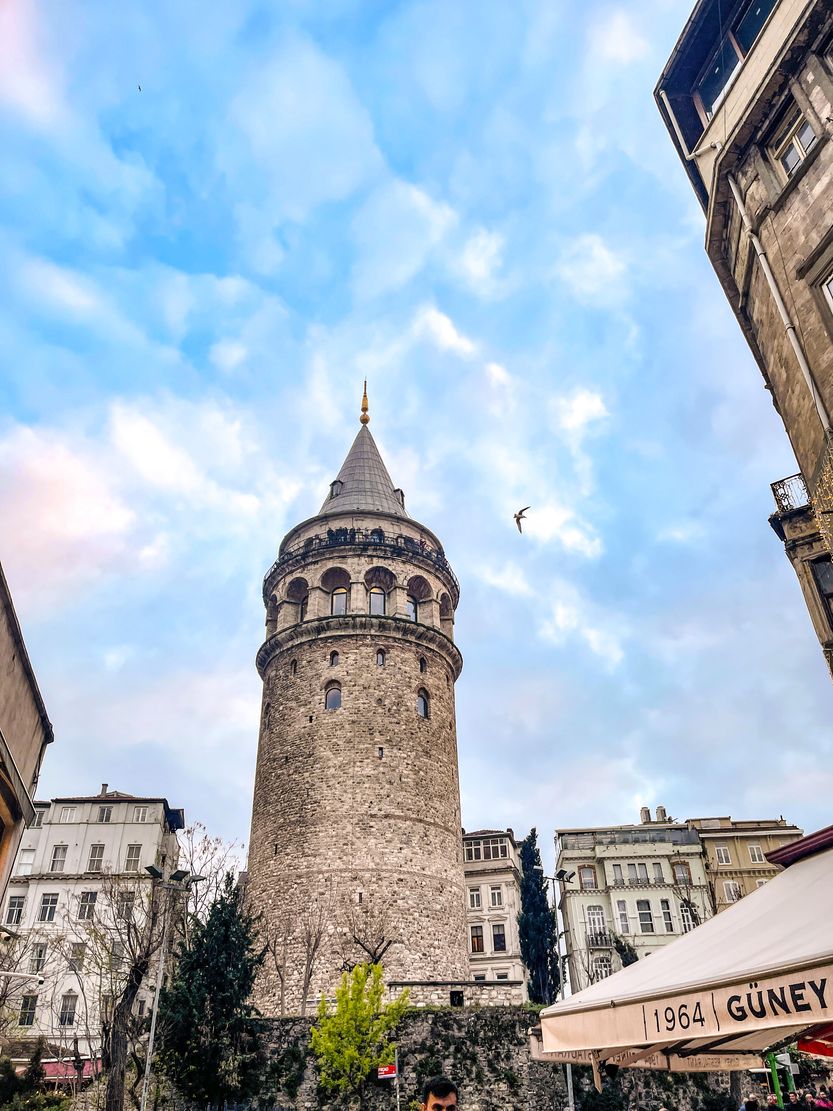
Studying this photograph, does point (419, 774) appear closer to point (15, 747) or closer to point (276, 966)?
point (276, 966)

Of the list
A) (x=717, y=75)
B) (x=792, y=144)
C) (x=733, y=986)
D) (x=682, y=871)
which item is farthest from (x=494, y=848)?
(x=733, y=986)

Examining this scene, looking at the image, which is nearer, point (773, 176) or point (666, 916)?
point (773, 176)

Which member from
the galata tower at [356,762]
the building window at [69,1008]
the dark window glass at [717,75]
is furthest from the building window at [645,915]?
the dark window glass at [717,75]

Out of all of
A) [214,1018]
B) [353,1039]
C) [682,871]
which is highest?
[682,871]

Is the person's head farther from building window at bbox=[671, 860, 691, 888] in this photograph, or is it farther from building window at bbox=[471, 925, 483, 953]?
building window at bbox=[471, 925, 483, 953]

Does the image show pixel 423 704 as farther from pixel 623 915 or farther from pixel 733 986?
pixel 733 986

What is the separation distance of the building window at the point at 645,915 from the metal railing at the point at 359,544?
2187 centimetres

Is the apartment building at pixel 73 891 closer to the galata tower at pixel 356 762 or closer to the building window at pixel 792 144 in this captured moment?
the galata tower at pixel 356 762

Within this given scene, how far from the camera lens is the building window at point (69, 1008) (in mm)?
30531

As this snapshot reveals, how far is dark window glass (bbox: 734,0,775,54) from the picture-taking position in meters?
11.8

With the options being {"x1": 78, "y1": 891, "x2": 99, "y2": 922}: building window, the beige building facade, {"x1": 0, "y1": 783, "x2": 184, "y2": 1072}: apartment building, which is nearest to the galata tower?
{"x1": 0, "y1": 783, "x2": 184, "y2": 1072}: apartment building

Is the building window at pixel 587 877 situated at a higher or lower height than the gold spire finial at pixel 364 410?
lower

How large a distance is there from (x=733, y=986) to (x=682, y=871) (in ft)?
143

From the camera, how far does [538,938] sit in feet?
132
